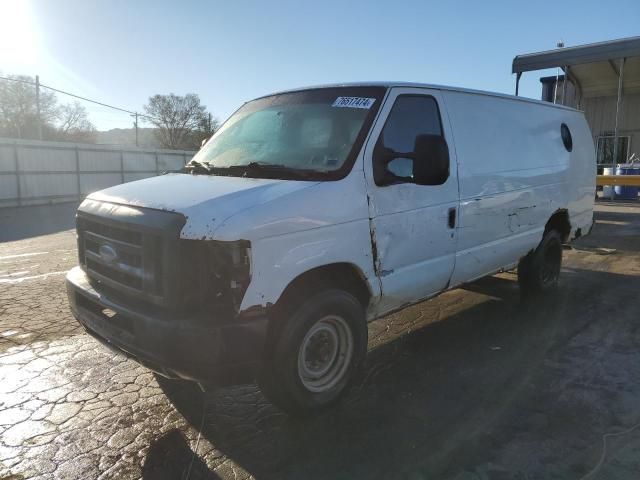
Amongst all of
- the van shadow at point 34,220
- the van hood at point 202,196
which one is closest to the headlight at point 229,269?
the van hood at point 202,196

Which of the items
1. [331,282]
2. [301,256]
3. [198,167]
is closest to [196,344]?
[301,256]

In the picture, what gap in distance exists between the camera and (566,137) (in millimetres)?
6359

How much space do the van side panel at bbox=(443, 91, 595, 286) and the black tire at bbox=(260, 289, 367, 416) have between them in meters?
1.44

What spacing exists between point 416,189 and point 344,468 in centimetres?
205

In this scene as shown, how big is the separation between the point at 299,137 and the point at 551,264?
413 cm

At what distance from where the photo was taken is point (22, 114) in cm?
3678

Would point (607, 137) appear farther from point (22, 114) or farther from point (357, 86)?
point (22, 114)

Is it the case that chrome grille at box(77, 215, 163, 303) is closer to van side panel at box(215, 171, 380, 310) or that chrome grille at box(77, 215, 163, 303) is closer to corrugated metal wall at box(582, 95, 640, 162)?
van side panel at box(215, 171, 380, 310)

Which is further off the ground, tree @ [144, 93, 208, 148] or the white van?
tree @ [144, 93, 208, 148]

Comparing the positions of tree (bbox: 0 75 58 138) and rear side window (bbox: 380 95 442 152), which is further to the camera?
tree (bbox: 0 75 58 138)

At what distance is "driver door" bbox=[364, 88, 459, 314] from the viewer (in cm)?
365

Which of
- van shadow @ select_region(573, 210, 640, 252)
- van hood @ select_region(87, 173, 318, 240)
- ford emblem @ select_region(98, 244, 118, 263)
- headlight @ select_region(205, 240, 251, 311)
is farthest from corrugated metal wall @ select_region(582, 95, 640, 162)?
ford emblem @ select_region(98, 244, 118, 263)

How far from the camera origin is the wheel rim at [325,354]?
331cm

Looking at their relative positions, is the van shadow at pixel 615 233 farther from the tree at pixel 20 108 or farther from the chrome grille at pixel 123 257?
the tree at pixel 20 108
